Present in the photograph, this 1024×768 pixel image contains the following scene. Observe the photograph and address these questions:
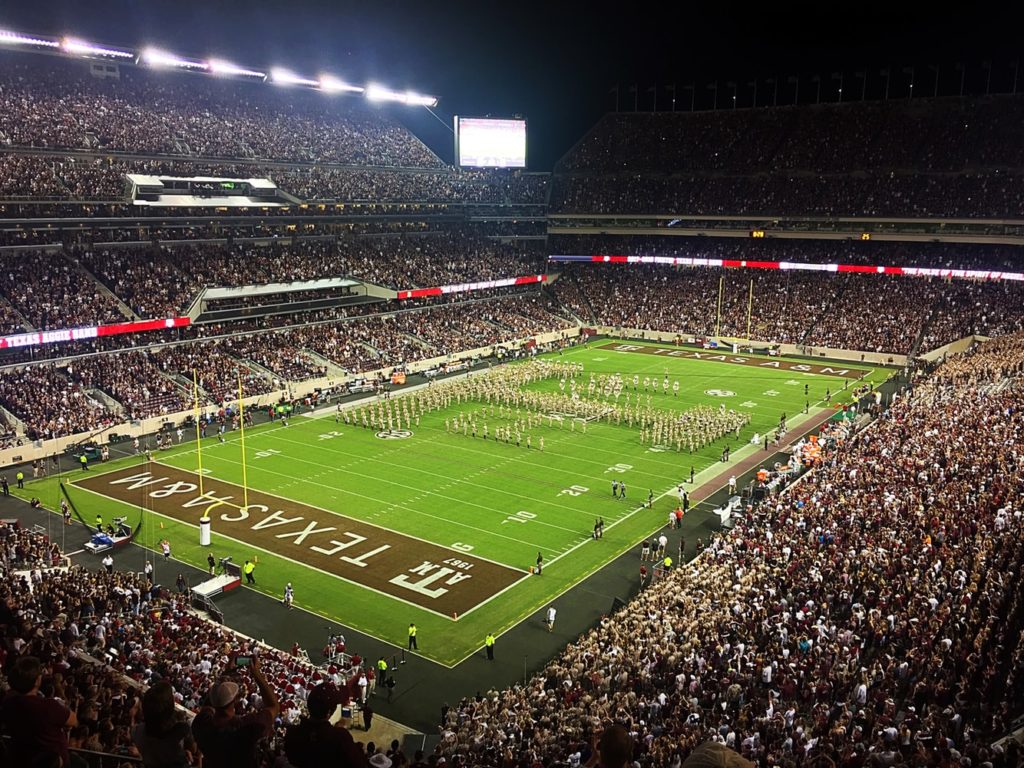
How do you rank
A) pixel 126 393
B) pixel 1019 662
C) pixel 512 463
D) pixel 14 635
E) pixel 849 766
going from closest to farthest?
1. pixel 849 766
2. pixel 14 635
3. pixel 1019 662
4. pixel 512 463
5. pixel 126 393

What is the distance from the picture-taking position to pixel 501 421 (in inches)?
1463

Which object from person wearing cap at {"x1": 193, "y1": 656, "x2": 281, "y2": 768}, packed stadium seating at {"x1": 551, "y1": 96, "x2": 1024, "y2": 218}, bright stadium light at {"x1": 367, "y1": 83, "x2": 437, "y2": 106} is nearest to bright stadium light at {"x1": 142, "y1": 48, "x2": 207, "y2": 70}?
bright stadium light at {"x1": 367, "y1": 83, "x2": 437, "y2": 106}

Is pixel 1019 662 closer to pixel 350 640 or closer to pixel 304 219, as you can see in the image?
pixel 350 640

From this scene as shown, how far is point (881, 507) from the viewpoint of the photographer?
64.9 ft

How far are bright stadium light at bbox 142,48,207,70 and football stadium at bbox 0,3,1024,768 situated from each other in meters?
0.27

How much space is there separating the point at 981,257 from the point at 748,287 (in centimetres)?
1485

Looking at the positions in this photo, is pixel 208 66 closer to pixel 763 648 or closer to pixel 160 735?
pixel 763 648

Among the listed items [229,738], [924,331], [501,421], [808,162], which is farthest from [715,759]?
[808,162]

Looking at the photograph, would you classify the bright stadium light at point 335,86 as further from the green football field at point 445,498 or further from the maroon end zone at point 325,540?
the maroon end zone at point 325,540

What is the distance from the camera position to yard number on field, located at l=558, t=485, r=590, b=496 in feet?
92.7

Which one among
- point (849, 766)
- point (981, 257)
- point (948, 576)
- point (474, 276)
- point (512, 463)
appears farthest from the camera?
point (474, 276)

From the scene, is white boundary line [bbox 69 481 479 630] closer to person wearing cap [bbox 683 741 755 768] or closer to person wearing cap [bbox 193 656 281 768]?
person wearing cap [bbox 193 656 281 768]

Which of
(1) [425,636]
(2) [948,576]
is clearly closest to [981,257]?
(2) [948,576]

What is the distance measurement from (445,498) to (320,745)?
23.7m
